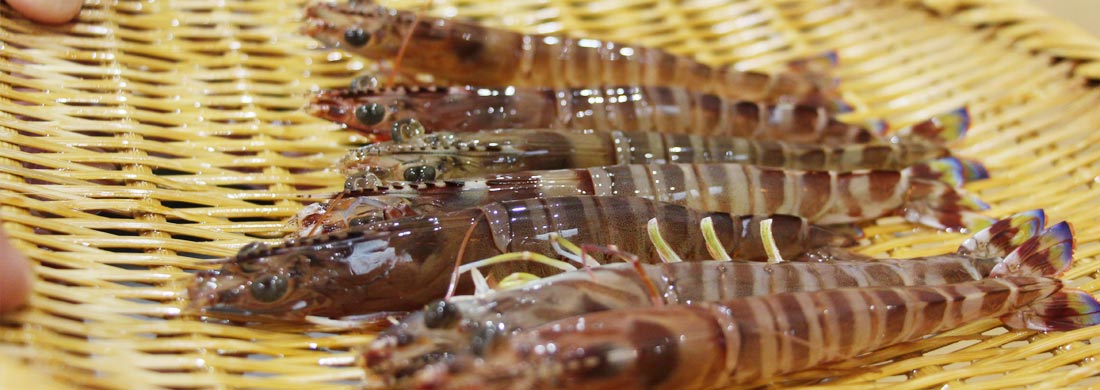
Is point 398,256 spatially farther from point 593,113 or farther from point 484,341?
point 593,113

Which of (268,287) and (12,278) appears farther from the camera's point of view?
(268,287)

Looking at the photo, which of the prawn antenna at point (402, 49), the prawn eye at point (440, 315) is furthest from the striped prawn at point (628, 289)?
the prawn antenna at point (402, 49)

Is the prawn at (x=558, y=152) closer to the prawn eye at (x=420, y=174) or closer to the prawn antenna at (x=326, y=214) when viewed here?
the prawn eye at (x=420, y=174)

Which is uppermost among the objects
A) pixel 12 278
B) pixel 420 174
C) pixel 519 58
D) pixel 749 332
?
pixel 519 58

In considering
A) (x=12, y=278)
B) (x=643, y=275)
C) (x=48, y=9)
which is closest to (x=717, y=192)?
(x=643, y=275)

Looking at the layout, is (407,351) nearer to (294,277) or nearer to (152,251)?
(294,277)

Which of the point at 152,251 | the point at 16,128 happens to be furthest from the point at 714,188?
the point at 16,128
